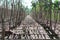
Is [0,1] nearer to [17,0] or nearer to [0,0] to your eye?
[0,0]

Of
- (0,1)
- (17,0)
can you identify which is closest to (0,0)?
(0,1)

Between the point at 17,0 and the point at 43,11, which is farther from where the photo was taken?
the point at 43,11

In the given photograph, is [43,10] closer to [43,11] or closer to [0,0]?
[43,11]

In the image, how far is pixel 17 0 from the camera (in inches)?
438

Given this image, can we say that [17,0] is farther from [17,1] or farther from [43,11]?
[43,11]

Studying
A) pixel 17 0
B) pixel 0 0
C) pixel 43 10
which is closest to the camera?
pixel 0 0

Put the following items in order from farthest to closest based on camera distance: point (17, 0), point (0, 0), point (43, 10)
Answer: point (43, 10)
point (17, 0)
point (0, 0)

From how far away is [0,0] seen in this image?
7.35 m

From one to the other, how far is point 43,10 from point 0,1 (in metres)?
6.45

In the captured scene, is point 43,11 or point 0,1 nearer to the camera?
point 0,1

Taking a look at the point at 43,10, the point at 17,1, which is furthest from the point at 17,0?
the point at 43,10

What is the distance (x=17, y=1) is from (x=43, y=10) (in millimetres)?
3054

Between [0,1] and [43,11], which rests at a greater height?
[0,1]

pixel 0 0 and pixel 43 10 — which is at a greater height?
pixel 0 0
